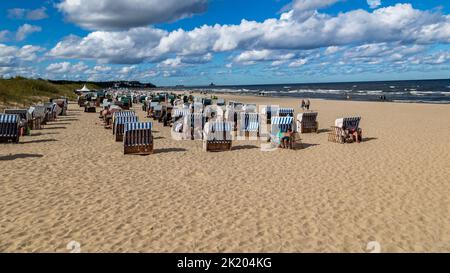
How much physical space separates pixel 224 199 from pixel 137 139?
5.87m

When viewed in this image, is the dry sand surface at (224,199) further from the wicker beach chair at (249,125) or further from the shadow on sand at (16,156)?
the wicker beach chair at (249,125)

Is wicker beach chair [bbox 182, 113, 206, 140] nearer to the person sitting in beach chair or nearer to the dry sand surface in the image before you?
the dry sand surface

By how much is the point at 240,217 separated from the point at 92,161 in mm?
6504

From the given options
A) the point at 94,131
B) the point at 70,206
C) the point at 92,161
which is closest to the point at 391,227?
the point at 70,206

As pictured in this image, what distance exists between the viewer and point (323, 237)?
5.92 m

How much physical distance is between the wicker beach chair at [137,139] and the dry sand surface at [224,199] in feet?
1.67

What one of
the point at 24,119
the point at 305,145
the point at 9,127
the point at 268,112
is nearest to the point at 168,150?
the point at 305,145

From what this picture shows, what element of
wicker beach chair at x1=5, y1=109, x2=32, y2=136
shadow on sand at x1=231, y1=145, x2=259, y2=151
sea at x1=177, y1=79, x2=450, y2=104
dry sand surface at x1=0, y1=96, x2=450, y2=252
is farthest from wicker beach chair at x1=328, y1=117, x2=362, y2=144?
sea at x1=177, y1=79, x2=450, y2=104

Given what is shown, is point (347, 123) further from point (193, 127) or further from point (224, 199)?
point (224, 199)

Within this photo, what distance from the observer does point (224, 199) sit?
25.6ft

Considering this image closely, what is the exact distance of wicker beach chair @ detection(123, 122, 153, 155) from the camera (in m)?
12.5

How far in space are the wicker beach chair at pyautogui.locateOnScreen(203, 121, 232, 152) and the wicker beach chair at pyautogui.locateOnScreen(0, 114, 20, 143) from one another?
299 inches

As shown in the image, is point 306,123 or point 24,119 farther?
point 306,123
